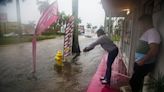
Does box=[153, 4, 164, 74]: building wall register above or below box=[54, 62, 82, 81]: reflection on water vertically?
above

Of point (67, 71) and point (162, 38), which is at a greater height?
point (162, 38)

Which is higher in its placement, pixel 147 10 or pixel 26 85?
pixel 147 10

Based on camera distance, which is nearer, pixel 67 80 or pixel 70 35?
pixel 67 80

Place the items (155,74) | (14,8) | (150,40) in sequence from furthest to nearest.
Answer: (155,74) < (150,40) < (14,8)

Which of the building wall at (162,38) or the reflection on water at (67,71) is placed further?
the reflection on water at (67,71)

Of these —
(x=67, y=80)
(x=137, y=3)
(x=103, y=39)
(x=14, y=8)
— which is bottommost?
(x=67, y=80)

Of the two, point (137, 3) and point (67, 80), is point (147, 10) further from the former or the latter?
point (67, 80)

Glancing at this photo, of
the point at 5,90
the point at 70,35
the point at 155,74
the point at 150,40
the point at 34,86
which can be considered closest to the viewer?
the point at 150,40

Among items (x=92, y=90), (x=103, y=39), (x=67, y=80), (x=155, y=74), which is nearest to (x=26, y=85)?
(x=67, y=80)

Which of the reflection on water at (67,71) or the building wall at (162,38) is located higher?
the building wall at (162,38)

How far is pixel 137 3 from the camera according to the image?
6.06 m

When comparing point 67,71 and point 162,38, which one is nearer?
point 162,38

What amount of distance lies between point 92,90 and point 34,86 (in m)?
1.62

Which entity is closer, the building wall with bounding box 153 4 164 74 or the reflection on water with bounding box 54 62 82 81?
the building wall with bounding box 153 4 164 74
